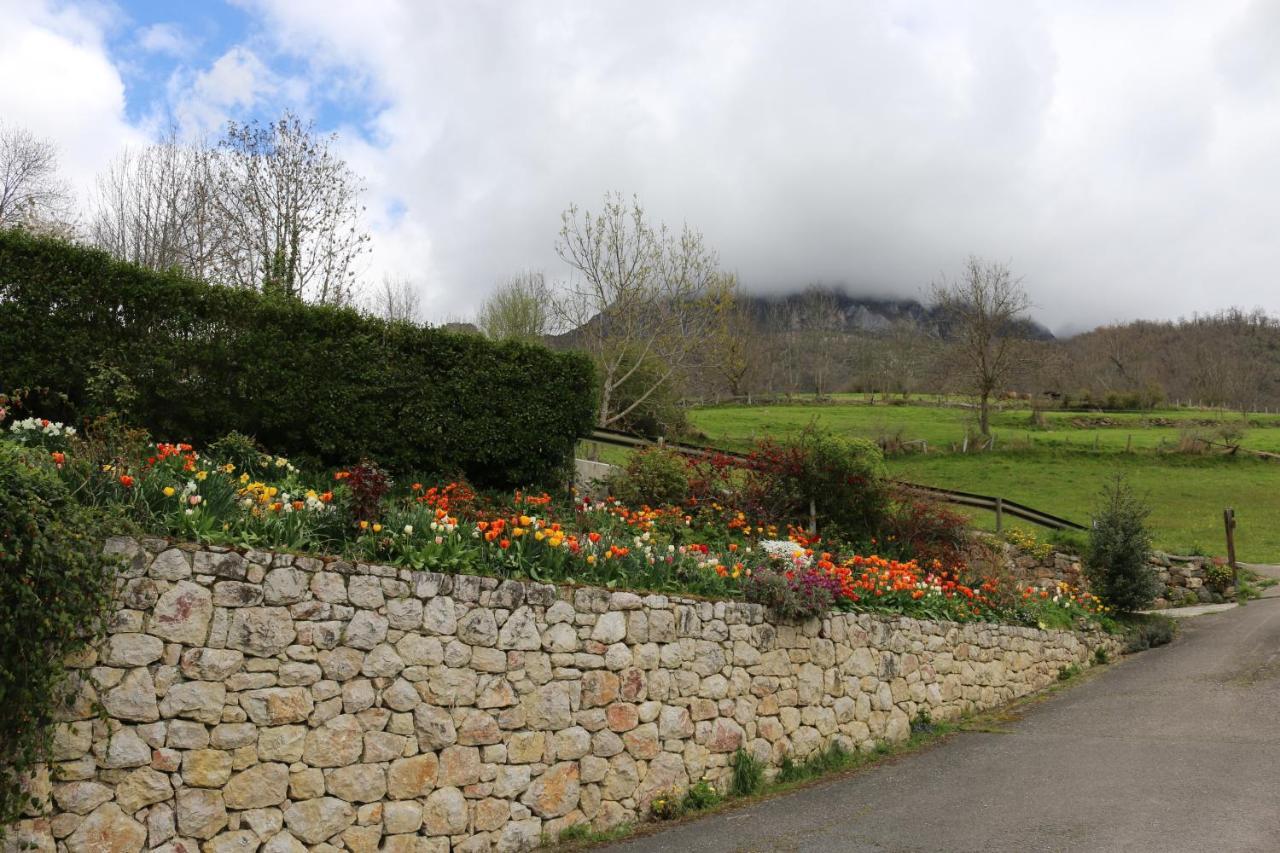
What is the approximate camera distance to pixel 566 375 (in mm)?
11594

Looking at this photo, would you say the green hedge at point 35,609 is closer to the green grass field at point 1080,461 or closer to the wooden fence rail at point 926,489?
the wooden fence rail at point 926,489

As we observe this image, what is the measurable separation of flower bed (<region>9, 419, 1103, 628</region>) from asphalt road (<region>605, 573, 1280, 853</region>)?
1.77 m

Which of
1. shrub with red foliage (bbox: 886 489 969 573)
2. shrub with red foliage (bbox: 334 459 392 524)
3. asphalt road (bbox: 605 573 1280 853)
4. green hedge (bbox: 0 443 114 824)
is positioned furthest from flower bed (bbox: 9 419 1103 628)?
asphalt road (bbox: 605 573 1280 853)

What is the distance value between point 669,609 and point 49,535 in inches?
189

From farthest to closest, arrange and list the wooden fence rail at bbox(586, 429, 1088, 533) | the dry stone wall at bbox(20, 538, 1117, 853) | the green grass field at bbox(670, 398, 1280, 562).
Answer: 1. the green grass field at bbox(670, 398, 1280, 562)
2. the wooden fence rail at bbox(586, 429, 1088, 533)
3. the dry stone wall at bbox(20, 538, 1117, 853)

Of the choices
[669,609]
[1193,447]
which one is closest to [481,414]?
[669,609]

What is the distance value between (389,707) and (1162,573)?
1818cm

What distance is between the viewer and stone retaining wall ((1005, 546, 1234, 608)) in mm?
17219

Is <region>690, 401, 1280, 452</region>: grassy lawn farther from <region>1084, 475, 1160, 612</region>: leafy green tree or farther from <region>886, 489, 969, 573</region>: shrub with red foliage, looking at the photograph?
<region>886, 489, 969, 573</region>: shrub with red foliage

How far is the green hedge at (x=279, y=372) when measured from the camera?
8.53 metres

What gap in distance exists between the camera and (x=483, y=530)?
758 centimetres

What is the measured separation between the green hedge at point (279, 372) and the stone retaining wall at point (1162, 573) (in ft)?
34.8

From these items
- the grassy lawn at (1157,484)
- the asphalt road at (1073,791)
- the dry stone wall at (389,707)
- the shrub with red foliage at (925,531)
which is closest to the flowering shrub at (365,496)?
the dry stone wall at (389,707)

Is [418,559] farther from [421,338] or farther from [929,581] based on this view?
[929,581]
